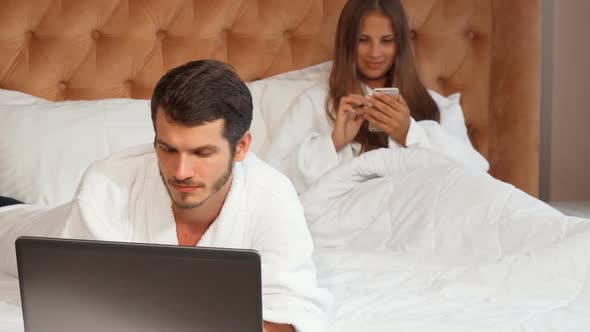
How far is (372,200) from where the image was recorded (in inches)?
70.0

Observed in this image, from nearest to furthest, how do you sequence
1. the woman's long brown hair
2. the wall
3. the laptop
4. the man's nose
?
1. the laptop
2. the man's nose
3. the woman's long brown hair
4. the wall

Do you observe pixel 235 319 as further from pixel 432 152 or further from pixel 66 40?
pixel 66 40

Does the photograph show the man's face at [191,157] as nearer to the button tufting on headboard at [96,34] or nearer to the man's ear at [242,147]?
the man's ear at [242,147]

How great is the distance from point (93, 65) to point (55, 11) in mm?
195

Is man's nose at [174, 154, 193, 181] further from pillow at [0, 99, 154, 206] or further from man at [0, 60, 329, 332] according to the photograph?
pillow at [0, 99, 154, 206]

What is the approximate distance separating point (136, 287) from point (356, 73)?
152 centimetres

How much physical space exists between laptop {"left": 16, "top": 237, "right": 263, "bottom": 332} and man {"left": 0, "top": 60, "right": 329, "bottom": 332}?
27 centimetres

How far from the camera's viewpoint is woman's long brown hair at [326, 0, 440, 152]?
2221 millimetres

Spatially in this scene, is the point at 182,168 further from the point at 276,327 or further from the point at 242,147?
the point at 276,327

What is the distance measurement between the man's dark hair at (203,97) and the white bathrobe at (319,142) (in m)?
0.88

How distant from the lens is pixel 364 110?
2.13 metres

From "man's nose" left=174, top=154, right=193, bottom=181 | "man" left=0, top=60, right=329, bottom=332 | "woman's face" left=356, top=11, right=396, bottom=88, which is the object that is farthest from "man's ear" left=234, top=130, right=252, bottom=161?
"woman's face" left=356, top=11, right=396, bottom=88

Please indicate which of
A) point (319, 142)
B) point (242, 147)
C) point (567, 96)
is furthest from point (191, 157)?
point (567, 96)

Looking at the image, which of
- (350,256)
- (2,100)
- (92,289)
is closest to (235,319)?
(92,289)
